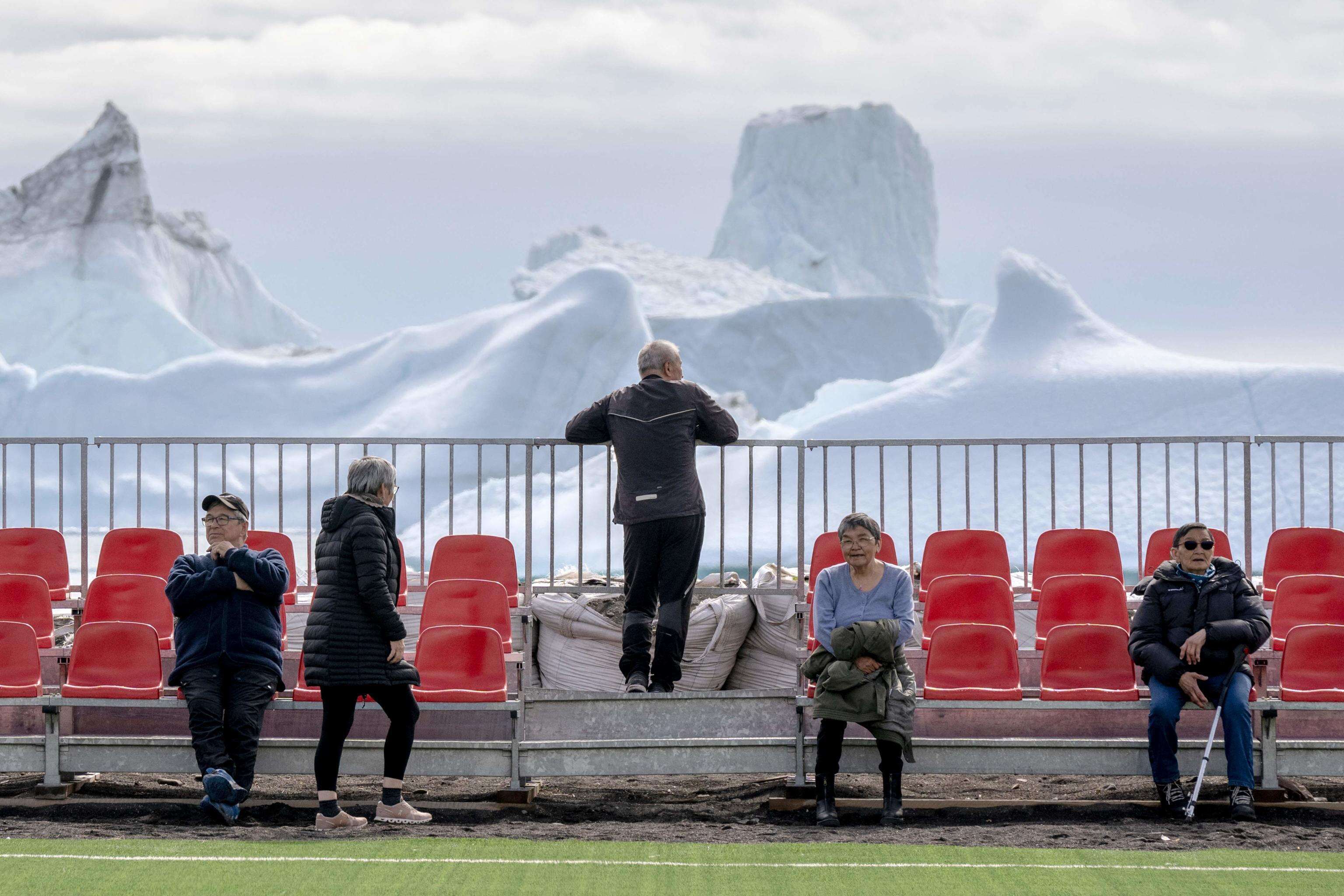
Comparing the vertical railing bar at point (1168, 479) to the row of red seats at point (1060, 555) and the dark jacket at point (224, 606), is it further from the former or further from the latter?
the dark jacket at point (224, 606)

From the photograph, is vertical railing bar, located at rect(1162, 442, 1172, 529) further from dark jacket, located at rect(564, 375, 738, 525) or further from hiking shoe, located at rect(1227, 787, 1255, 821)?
dark jacket, located at rect(564, 375, 738, 525)

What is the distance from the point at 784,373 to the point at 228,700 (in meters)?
34.8

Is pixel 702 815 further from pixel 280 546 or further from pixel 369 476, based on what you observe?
pixel 280 546

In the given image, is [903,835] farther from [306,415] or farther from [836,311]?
[836,311]

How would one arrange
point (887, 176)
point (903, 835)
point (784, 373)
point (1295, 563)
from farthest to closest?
point (887, 176) < point (784, 373) < point (1295, 563) < point (903, 835)

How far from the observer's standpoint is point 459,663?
616cm

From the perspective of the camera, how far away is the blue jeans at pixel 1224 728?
5727mm

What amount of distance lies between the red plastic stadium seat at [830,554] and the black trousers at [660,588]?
3.36ft

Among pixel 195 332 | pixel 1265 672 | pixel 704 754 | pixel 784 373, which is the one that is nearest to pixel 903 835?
pixel 704 754

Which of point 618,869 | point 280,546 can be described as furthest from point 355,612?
point 280,546

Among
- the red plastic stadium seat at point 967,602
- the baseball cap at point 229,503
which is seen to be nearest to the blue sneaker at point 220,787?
the baseball cap at point 229,503

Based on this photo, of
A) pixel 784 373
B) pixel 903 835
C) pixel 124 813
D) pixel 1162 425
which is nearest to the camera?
pixel 903 835

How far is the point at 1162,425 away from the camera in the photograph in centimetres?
1855

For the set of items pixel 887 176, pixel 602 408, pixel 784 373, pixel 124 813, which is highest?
pixel 887 176
